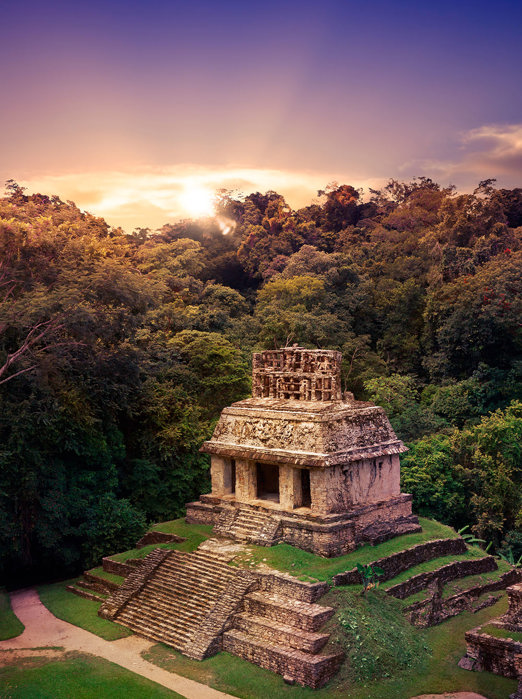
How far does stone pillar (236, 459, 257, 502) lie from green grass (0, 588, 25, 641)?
5.71 metres

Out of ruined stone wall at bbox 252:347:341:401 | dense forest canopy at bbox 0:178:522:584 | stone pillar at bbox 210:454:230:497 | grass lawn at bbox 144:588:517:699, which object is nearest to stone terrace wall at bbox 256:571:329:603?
grass lawn at bbox 144:588:517:699

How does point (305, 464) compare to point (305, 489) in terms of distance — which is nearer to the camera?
point (305, 464)

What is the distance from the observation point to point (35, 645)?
13406 mm

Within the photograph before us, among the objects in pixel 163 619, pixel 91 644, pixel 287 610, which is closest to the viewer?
pixel 287 610

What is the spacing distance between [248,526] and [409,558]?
12.5 feet

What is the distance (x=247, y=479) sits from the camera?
16469mm

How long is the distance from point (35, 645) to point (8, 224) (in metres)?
10.3

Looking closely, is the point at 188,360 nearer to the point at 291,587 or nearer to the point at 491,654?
the point at 291,587

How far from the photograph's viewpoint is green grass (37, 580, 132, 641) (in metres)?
14.0

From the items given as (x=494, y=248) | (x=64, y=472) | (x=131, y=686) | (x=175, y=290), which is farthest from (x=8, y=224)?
(x=494, y=248)

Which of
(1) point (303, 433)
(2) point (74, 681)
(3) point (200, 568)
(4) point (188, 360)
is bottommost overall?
(2) point (74, 681)

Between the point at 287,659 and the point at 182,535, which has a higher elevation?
the point at 182,535

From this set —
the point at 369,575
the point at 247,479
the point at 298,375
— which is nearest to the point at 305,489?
the point at 247,479

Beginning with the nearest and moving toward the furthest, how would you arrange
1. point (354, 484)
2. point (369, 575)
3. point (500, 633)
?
point (500, 633), point (369, 575), point (354, 484)
